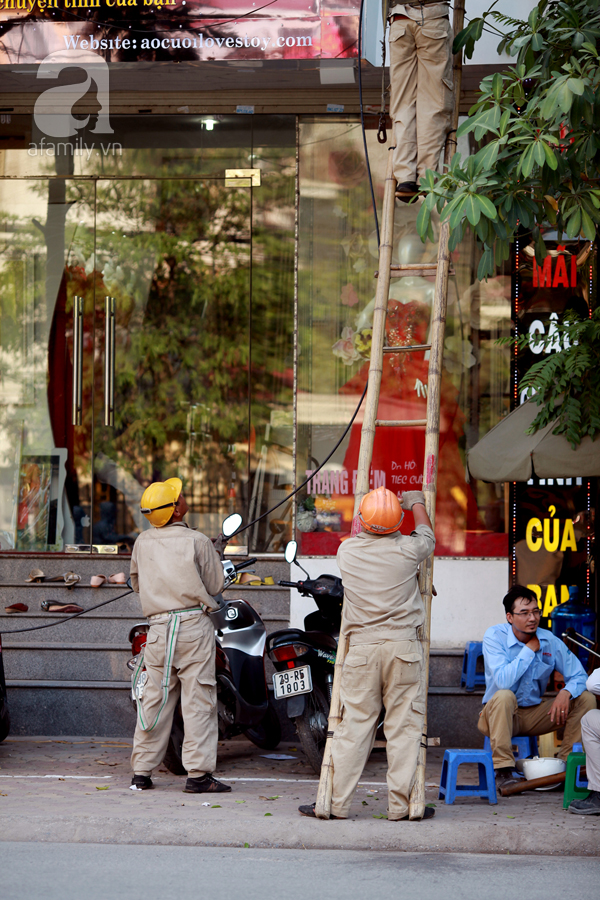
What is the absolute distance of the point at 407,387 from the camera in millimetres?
8961

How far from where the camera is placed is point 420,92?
7.02 metres

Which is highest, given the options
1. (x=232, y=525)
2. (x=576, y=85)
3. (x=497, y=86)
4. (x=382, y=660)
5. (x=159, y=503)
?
(x=497, y=86)

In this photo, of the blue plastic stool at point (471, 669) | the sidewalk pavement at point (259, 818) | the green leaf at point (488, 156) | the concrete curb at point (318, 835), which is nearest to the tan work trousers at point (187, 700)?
Answer: the sidewalk pavement at point (259, 818)

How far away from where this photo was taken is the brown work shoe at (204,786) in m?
6.07

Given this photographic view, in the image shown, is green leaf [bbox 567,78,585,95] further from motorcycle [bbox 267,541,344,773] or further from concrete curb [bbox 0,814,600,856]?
concrete curb [bbox 0,814,600,856]

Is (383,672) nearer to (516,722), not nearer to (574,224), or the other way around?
(516,722)

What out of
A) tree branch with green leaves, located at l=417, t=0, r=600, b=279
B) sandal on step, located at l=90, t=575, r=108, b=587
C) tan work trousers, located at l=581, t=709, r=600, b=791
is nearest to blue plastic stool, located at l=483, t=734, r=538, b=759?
tan work trousers, located at l=581, t=709, r=600, b=791

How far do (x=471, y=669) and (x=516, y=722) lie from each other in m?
1.30

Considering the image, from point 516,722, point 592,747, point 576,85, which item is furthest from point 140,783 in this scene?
point 576,85

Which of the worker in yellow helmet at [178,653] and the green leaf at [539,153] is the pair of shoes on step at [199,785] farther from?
the green leaf at [539,153]

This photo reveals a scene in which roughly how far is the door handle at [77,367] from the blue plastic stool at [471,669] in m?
4.47

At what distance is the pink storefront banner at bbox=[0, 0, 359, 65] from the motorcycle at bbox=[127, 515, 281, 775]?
4258 mm

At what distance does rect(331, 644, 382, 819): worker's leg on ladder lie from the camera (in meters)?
5.43

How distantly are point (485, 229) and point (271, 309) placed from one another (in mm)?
4585
